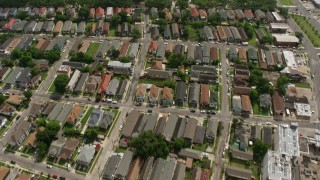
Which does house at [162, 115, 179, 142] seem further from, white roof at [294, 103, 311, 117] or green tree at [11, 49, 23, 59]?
green tree at [11, 49, 23, 59]

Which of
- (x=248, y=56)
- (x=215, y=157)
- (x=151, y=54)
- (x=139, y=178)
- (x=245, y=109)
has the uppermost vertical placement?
(x=248, y=56)

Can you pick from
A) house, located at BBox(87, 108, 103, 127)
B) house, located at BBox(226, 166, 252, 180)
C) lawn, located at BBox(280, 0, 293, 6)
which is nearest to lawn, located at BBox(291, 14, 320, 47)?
lawn, located at BBox(280, 0, 293, 6)

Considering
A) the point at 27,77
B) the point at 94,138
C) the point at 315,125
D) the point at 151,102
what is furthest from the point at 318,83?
the point at 27,77

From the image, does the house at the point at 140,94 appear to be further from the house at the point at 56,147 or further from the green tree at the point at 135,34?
the green tree at the point at 135,34

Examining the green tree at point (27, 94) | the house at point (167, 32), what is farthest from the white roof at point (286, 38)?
the green tree at point (27, 94)

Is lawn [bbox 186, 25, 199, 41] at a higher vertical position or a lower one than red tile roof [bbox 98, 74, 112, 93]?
higher

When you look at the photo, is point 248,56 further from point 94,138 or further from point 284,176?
point 94,138

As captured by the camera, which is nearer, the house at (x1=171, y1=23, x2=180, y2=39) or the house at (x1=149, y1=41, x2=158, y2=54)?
the house at (x1=149, y1=41, x2=158, y2=54)
